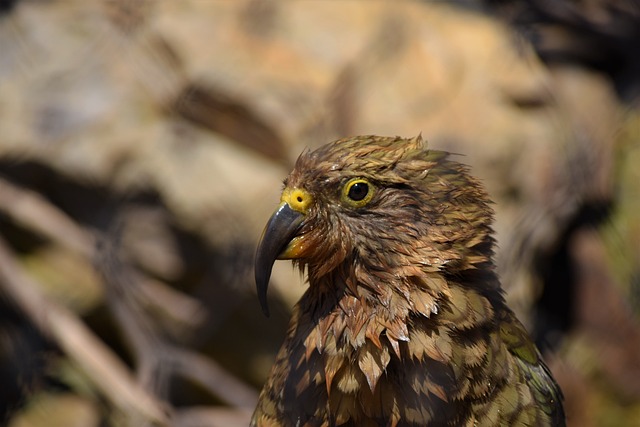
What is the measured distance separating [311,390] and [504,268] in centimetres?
154

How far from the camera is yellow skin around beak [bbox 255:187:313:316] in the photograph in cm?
164

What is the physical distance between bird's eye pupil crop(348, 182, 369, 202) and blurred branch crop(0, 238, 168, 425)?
1234mm

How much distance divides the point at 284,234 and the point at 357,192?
0.15 metres

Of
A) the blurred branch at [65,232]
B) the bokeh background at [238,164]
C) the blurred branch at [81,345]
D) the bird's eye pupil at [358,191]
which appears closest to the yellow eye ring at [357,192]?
the bird's eye pupil at [358,191]

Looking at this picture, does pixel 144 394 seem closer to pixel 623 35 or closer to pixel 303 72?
pixel 303 72

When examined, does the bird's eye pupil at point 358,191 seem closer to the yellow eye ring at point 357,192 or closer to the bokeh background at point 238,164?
the yellow eye ring at point 357,192

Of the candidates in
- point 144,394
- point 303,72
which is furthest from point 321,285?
point 303,72

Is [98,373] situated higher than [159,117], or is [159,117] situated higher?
[159,117]

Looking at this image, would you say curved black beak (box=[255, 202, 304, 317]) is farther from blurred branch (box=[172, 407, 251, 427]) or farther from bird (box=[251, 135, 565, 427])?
blurred branch (box=[172, 407, 251, 427])

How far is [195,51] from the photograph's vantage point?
129 inches

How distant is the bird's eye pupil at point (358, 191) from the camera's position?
165 cm

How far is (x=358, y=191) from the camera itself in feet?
5.44

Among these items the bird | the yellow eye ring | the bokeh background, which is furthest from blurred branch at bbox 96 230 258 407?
the yellow eye ring

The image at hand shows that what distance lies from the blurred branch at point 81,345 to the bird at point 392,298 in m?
1.08
